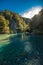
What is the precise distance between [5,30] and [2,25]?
422 centimetres

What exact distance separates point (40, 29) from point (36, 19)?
8.98m

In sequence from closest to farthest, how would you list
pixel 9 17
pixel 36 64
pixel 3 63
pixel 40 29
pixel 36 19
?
1. pixel 36 64
2. pixel 3 63
3. pixel 40 29
4. pixel 36 19
5. pixel 9 17

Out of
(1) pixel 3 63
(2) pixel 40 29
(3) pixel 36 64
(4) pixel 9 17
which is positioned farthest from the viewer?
(4) pixel 9 17

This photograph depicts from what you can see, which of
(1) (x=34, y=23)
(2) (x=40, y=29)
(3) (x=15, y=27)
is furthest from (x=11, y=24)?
(2) (x=40, y=29)

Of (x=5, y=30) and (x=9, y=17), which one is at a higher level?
(x=9, y=17)

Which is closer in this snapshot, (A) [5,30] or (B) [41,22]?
(B) [41,22]

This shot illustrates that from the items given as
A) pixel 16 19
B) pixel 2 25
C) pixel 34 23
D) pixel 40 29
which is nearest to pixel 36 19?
pixel 34 23

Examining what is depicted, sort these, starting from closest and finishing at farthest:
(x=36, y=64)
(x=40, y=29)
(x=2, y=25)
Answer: (x=36, y=64) → (x=40, y=29) → (x=2, y=25)

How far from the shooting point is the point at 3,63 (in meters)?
14.2

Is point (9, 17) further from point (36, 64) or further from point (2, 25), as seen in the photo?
point (36, 64)

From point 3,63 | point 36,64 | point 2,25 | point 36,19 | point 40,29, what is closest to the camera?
point 36,64

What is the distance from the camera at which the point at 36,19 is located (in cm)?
7769

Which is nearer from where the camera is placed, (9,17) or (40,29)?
(40,29)

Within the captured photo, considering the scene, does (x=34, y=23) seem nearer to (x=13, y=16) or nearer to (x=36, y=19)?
(x=36, y=19)
